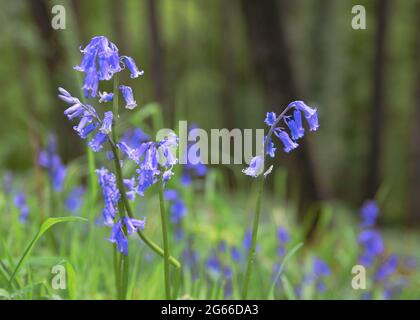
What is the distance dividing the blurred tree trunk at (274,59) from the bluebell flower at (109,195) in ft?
14.3

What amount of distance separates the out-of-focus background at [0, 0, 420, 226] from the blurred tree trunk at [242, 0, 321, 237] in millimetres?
10

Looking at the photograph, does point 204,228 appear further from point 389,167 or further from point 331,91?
point 389,167

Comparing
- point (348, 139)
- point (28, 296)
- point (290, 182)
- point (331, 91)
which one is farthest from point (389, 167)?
point (28, 296)

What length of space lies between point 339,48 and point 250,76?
511 cm

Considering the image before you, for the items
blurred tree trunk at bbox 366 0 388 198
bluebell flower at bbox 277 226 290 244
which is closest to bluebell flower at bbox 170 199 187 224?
bluebell flower at bbox 277 226 290 244

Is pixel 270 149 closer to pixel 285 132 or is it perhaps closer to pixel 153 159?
pixel 285 132

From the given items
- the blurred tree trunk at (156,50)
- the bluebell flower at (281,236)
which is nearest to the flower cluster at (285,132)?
the bluebell flower at (281,236)

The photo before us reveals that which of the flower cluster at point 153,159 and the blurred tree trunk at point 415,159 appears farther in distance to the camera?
the blurred tree trunk at point 415,159

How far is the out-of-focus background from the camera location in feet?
20.7

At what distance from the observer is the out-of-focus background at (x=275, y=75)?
Answer: 20.7ft

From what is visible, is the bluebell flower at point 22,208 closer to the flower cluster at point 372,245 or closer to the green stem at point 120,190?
the green stem at point 120,190

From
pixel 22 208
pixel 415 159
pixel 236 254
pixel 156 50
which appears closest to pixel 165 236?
pixel 22 208

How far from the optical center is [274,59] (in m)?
5.96

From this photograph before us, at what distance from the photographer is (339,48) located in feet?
57.2
